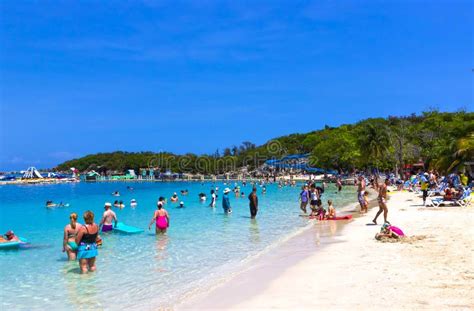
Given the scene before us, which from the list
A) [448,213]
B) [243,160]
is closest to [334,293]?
[448,213]

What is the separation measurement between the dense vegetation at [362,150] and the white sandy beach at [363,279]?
23.8 m

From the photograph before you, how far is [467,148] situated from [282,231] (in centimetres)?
2059

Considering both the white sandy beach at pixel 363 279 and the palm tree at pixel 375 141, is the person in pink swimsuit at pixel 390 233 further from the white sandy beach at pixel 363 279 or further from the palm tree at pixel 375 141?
the palm tree at pixel 375 141

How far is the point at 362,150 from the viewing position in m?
64.0

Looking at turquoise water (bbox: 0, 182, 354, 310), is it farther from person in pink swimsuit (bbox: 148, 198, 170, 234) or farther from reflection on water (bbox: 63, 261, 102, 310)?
person in pink swimsuit (bbox: 148, 198, 170, 234)

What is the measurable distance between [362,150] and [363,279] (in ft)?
192

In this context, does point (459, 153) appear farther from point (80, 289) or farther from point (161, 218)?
point (80, 289)

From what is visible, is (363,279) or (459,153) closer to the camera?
(363,279)

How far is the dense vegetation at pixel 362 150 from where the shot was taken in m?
40.0

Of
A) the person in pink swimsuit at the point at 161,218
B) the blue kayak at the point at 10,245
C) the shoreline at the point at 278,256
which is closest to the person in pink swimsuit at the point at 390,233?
the shoreline at the point at 278,256

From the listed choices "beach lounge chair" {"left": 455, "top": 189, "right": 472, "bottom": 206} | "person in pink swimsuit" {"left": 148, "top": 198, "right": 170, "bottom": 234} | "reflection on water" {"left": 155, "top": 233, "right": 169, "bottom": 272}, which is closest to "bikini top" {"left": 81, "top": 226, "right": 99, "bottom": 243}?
"reflection on water" {"left": 155, "top": 233, "right": 169, "bottom": 272}

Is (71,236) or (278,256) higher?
(71,236)

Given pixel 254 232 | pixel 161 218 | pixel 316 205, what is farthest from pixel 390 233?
pixel 316 205

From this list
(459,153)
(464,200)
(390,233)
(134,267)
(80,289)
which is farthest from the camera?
(459,153)
